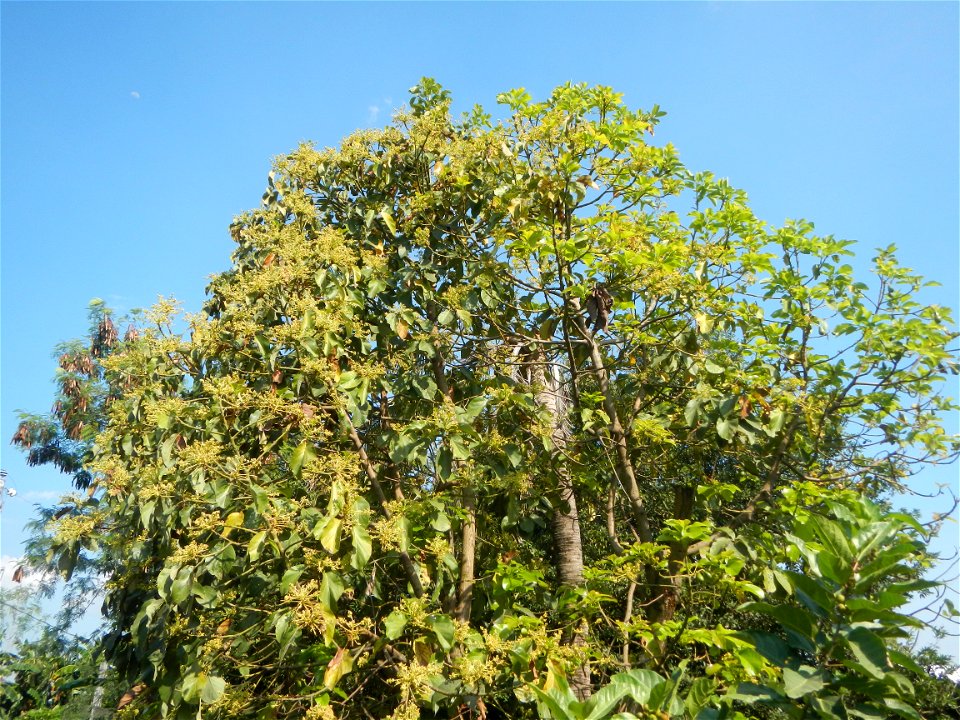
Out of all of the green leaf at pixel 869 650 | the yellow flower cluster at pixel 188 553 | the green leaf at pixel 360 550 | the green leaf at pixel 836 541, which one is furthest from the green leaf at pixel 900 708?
the yellow flower cluster at pixel 188 553

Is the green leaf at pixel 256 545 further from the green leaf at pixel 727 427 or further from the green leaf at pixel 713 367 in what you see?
the green leaf at pixel 713 367

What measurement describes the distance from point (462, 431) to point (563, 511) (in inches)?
48.3

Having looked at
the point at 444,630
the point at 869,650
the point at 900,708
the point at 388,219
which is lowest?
the point at 900,708

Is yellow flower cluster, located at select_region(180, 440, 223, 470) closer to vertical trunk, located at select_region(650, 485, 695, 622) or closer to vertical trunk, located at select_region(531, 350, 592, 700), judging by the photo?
vertical trunk, located at select_region(531, 350, 592, 700)

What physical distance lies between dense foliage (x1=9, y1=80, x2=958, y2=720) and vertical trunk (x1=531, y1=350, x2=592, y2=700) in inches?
0.8

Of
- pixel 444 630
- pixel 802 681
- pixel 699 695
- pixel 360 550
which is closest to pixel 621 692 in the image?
pixel 699 695

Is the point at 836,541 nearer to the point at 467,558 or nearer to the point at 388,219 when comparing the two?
the point at 467,558

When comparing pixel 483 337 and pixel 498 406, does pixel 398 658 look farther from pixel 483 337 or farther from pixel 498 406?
pixel 483 337

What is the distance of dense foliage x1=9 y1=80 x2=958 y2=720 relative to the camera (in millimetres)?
3049

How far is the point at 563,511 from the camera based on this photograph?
162 inches

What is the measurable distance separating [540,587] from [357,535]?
1.55 metres

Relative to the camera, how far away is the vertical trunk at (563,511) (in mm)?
3734

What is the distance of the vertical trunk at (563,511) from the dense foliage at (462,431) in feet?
0.07

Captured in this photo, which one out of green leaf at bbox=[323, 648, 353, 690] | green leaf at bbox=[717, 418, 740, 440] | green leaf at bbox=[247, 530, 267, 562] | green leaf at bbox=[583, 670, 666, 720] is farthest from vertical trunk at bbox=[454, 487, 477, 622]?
green leaf at bbox=[583, 670, 666, 720]
